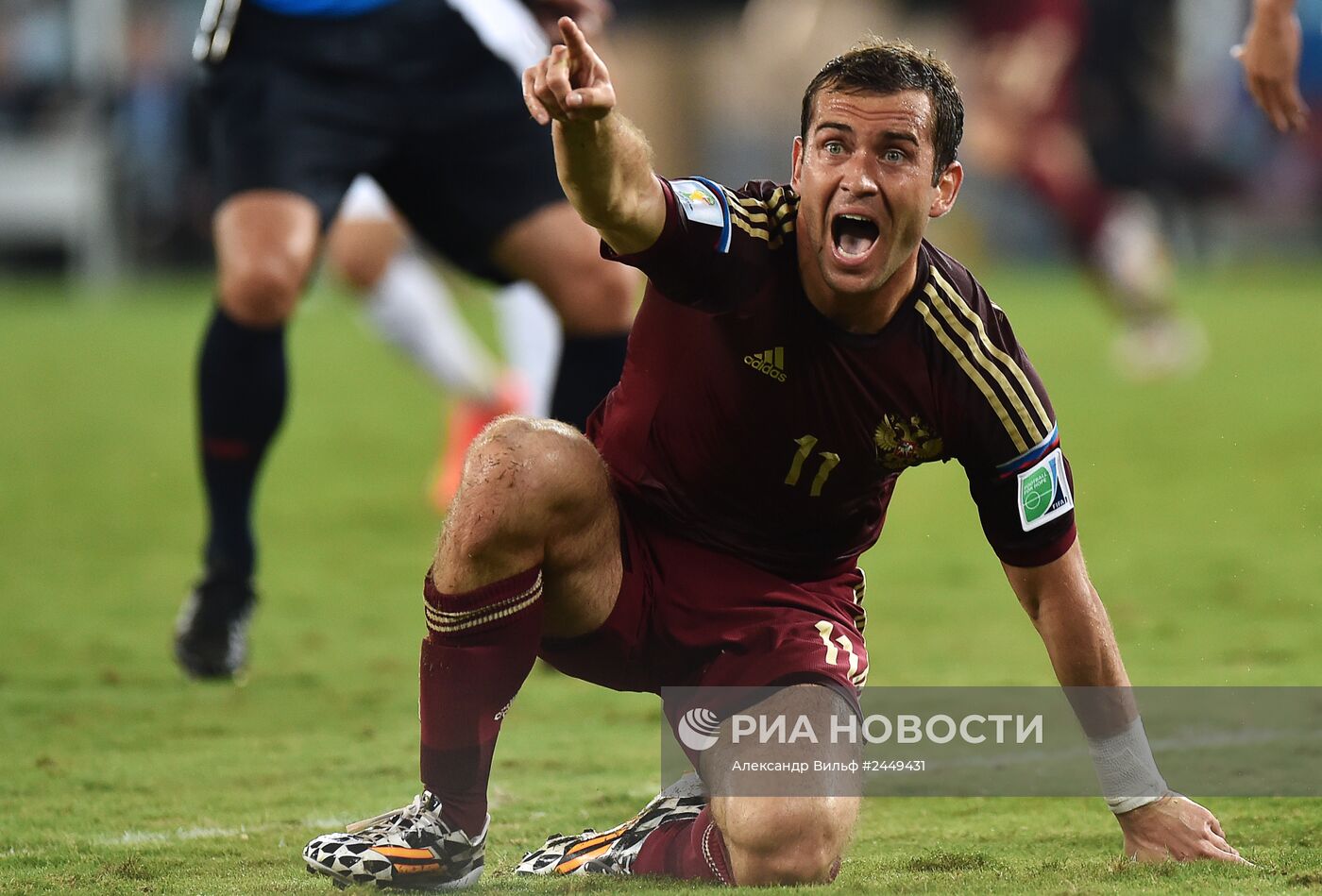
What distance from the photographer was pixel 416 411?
967cm

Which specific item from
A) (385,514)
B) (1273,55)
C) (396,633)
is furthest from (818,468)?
(385,514)

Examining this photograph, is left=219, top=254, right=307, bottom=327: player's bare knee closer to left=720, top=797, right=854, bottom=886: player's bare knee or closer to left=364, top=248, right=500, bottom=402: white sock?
left=720, top=797, right=854, bottom=886: player's bare knee

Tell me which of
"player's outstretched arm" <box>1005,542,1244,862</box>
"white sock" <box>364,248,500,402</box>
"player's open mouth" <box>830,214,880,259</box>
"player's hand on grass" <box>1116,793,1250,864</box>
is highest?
"player's open mouth" <box>830,214,880,259</box>

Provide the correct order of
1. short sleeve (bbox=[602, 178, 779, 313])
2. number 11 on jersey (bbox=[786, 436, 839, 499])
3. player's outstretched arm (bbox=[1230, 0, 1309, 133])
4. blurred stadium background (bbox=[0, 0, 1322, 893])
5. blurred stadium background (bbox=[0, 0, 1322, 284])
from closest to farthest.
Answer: short sleeve (bbox=[602, 178, 779, 313]), number 11 on jersey (bbox=[786, 436, 839, 499]), blurred stadium background (bbox=[0, 0, 1322, 893]), player's outstretched arm (bbox=[1230, 0, 1309, 133]), blurred stadium background (bbox=[0, 0, 1322, 284])

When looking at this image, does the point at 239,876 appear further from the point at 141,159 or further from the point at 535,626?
the point at 141,159

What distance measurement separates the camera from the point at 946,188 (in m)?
3.04

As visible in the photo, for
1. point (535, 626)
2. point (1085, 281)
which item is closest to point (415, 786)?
point (535, 626)

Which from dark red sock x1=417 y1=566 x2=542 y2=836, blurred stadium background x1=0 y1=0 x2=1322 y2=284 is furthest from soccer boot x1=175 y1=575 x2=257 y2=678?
blurred stadium background x1=0 y1=0 x2=1322 y2=284

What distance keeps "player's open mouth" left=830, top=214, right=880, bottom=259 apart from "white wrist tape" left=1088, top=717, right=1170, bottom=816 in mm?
839

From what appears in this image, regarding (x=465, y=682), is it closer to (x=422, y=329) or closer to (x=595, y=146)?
(x=595, y=146)

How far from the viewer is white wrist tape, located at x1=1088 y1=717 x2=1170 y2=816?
3.03 metres

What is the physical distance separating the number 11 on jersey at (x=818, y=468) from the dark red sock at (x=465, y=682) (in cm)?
43

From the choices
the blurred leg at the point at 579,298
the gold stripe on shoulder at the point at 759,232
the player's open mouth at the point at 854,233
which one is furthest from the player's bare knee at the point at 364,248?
the player's open mouth at the point at 854,233

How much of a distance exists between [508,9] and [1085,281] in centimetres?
1139
